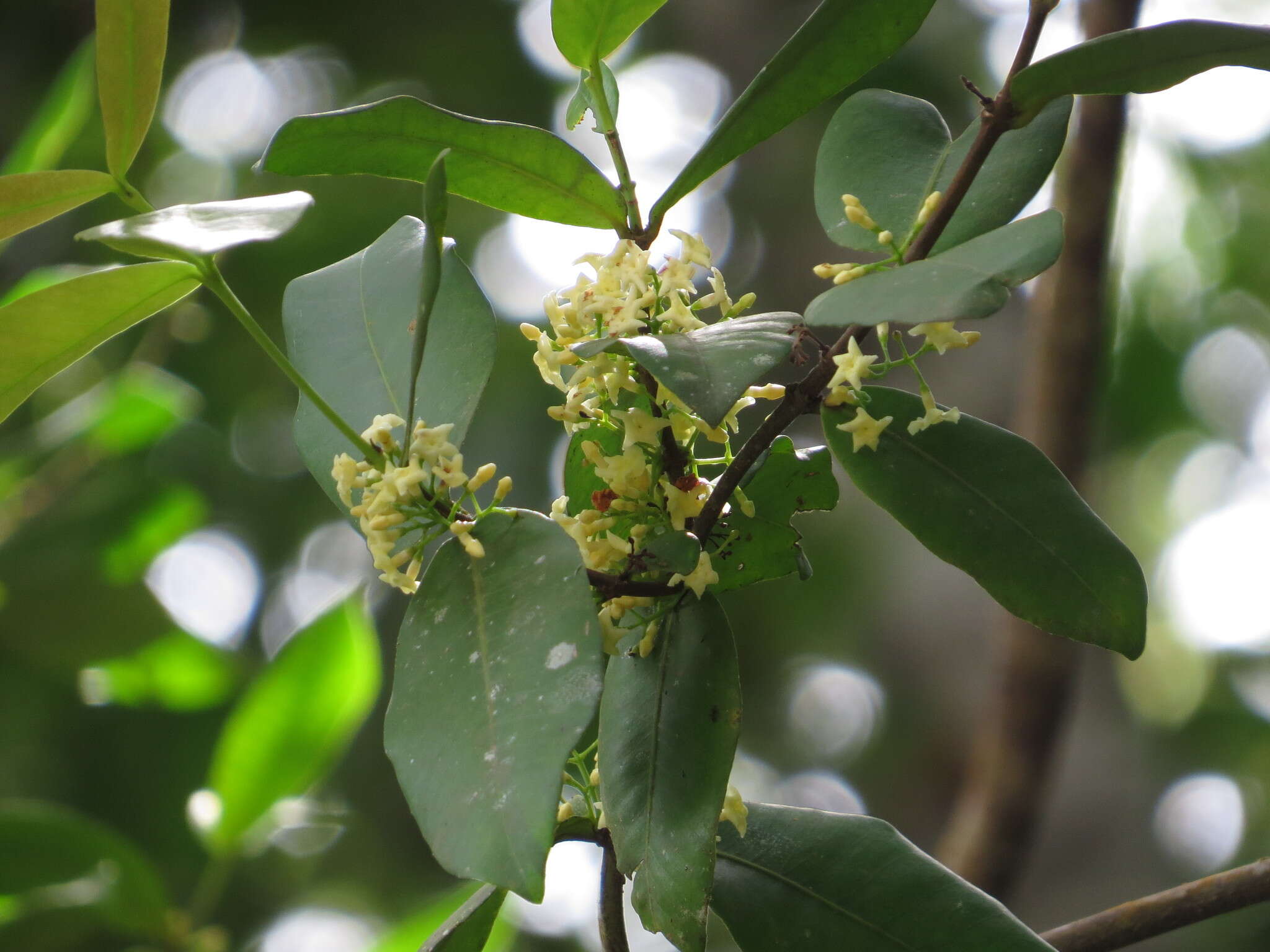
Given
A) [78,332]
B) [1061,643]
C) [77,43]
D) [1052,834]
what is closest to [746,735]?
[1052,834]

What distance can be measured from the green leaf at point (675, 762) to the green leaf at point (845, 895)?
0.11 meters

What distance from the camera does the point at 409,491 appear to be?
51 centimetres

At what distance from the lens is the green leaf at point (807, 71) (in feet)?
1.72

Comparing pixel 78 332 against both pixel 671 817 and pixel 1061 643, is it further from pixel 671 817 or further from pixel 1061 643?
pixel 1061 643

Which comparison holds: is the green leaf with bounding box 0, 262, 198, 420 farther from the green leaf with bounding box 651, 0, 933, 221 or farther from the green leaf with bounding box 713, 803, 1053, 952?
the green leaf with bounding box 713, 803, 1053, 952

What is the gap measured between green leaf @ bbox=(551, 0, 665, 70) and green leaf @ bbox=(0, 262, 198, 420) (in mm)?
237

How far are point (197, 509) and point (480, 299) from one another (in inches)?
50.0

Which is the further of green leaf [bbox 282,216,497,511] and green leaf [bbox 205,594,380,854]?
green leaf [bbox 205,594,380,854]

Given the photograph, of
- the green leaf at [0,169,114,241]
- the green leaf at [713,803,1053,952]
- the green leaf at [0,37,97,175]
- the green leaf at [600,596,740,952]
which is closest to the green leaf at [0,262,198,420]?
the green leaf at [0,169,114,241]

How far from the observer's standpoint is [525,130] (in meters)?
0.57

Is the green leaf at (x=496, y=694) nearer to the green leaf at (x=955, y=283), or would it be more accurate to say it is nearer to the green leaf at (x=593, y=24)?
the green leaf at (x=955, y=283)

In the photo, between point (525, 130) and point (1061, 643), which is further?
point (1061, 643)

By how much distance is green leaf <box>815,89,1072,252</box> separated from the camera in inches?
21.1

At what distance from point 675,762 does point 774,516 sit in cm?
14
